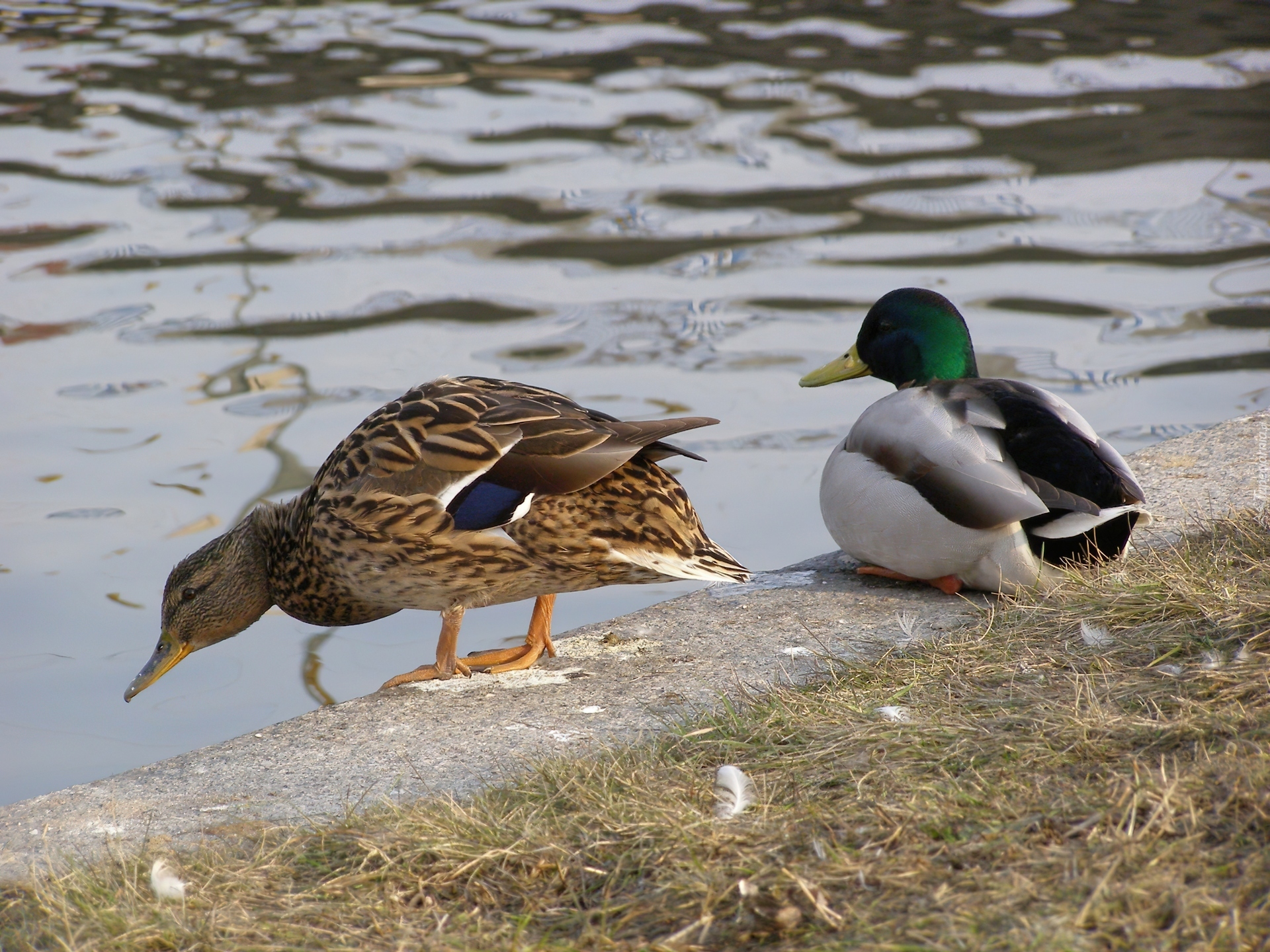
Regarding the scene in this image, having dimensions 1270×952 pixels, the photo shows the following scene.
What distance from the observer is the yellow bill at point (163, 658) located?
3852mm

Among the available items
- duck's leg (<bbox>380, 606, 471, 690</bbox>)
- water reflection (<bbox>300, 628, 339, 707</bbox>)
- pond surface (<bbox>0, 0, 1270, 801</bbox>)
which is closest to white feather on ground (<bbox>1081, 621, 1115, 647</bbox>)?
duck's leg (<bbox>380, 606, 471, 690</bbox>)

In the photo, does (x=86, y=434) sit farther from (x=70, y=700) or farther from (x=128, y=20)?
(x=128, y=20)

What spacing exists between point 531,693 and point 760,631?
655 millimetres

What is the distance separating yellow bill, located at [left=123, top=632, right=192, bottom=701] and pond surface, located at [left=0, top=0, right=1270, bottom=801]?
318 mm

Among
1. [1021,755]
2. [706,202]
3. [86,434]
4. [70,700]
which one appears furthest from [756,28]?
[1021,755]

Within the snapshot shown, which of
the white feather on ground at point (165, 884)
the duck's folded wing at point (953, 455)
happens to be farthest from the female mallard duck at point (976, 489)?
the white feather on ground at point (165, 884)

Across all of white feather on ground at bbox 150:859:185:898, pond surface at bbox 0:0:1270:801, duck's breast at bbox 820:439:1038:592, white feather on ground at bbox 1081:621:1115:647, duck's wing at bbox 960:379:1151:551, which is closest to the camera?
white feather on ground at bbox 150:859:185:898

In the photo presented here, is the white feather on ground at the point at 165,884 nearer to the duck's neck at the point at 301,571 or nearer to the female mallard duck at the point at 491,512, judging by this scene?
the female mallard duck at the point at 491,512

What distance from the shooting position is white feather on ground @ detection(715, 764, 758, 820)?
2.41 meters

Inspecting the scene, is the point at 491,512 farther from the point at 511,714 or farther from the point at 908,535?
the point at 908,535

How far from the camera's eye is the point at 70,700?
169 inches

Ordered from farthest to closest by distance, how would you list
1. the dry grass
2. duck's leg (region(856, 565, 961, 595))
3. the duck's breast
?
duck's leg (region(856, 565, 961, 595)) < the duck's breast < the dry grass

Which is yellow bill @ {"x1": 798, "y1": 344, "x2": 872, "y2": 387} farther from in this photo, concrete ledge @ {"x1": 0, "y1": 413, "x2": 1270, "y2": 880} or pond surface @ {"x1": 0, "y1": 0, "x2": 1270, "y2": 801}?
concrete ledge @ {"x1": 0, "y1": 413, "x2": 1270, "y2": 880}

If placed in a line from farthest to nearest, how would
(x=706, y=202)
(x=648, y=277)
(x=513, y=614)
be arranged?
1. (x=706, y=202)
2. (x=648, y=277)
3. (x=513, y=614)
